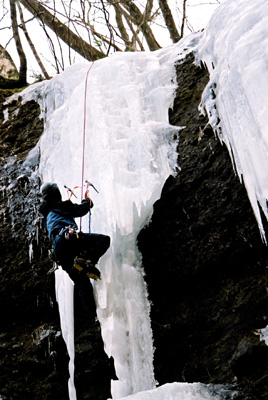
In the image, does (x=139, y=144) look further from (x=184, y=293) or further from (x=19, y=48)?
(x=19, y=48)

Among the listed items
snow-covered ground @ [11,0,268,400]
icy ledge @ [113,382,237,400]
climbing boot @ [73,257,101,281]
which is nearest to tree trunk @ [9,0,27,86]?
snow-covered ground @ [11,0,268,400]

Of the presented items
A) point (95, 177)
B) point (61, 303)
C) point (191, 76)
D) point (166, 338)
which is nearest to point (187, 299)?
point (166, 338)

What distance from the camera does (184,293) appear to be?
3857 millimetres

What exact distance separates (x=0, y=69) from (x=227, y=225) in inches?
238

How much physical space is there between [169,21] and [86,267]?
5.15m

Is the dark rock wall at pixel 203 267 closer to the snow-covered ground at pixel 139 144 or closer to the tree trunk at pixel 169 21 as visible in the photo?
the snow-covered ground at pixel 139 144

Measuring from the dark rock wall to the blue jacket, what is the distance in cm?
58

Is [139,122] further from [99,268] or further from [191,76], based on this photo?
[99,268]

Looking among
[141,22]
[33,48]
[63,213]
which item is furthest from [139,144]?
[33,48]

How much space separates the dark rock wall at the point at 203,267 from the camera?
353 cm

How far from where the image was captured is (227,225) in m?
3.71

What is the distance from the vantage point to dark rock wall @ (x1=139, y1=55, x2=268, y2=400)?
3.53 meters

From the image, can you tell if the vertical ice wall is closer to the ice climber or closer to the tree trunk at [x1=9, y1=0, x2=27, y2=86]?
the ice climber

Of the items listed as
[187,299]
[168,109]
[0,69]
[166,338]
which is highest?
[0,69]
